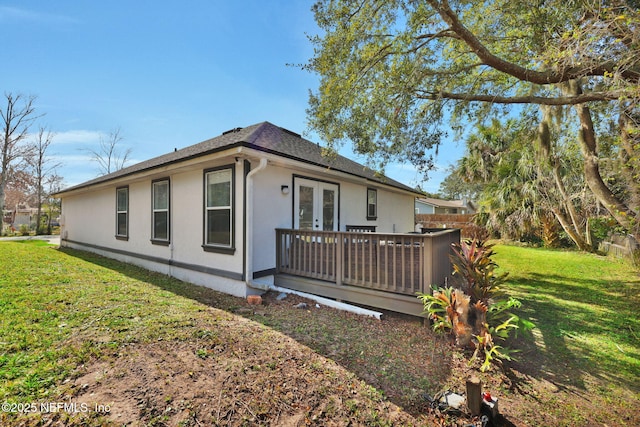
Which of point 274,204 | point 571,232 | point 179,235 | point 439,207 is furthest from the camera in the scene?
point 439,207

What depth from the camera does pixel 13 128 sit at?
22.2 metres

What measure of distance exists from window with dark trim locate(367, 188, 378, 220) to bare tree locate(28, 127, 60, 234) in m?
29.0

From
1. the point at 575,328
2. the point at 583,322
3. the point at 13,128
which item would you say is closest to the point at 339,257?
the point at 575,328

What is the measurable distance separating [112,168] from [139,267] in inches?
1111

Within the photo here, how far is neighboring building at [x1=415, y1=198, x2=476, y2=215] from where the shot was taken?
32978 millimetres

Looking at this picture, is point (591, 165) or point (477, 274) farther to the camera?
point (591, 165)

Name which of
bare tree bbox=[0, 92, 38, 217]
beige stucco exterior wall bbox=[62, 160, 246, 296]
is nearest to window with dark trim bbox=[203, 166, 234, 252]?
beige stucco exterior wall bbox=[62, 160, 246, 296]

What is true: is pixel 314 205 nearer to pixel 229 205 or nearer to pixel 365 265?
pixel 229 205

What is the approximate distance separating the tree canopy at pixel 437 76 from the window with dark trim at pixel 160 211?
14.6 ft

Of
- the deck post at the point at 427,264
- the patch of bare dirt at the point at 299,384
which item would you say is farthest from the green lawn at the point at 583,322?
the deck post at the point at 427,264

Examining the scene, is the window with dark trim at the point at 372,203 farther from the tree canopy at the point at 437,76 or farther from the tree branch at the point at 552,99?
the tree branch at the point at 552,99

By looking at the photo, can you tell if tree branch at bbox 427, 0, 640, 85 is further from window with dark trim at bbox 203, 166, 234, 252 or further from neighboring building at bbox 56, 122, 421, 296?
window with dark trim at bbox 203, 166, 234, 252

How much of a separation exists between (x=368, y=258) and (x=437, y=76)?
13.7 ft

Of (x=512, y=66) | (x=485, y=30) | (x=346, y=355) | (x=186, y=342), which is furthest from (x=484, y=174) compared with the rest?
(x=186, y=342)
